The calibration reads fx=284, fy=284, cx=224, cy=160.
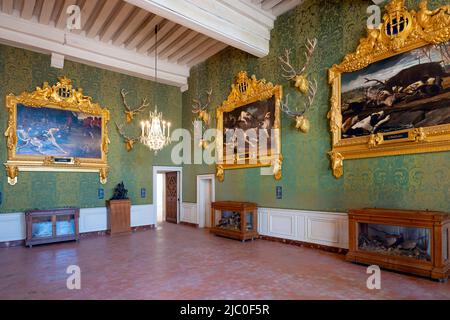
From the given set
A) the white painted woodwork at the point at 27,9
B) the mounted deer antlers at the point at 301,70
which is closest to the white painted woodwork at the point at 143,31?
the white painted woodwork at the point at 27,9

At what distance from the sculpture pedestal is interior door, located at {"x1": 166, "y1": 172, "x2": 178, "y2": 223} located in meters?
2.36

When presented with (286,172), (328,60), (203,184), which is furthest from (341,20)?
(203,184)

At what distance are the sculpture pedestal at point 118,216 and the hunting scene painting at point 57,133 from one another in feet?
5.60

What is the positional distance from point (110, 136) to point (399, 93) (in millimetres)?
8639

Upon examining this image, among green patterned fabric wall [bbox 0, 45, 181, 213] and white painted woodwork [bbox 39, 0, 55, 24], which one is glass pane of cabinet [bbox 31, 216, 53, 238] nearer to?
green patterned fabric wall [bbox 0, 45, 181, 213]

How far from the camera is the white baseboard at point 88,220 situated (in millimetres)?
7844

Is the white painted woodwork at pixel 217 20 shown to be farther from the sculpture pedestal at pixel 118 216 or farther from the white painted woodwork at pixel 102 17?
the sculpture pedestal at pixel 118 216

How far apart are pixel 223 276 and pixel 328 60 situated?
17.9 ft

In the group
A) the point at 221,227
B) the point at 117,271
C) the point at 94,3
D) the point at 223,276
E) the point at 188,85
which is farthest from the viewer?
the point at 188,85

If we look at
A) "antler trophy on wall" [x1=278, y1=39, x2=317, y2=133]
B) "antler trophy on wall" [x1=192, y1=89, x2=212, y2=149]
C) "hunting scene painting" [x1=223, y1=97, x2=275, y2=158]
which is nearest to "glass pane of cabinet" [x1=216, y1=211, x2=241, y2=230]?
"hunting scene painting" [x1=223, y1=97, x2=275, y2=158]

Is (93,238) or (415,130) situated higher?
(415,130)

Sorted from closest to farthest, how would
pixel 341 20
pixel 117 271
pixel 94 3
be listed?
pixel 117 271 → pixel 341 20 → pixel 94 3

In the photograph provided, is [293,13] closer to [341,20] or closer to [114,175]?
[341,20]

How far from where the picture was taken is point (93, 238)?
884 centimetres
